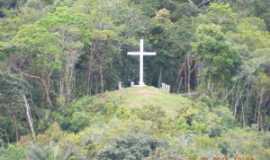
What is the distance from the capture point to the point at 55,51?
42.4m

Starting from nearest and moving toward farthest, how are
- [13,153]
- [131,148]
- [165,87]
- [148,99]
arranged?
[131,148], [13,153], [148,99], [165,87]

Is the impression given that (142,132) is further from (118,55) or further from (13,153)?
(118,55)

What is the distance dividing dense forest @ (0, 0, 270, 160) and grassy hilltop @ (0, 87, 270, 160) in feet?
0.17

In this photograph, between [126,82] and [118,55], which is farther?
[126,82]

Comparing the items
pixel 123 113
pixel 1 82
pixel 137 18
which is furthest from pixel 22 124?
pixel 137 18

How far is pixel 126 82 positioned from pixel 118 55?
2421mm

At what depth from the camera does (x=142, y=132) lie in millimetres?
37594

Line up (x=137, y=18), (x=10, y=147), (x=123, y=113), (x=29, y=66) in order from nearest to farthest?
(x=10, y=147) → (x=123, y=113) → (x=29, y=66) → (x=137, y=18)

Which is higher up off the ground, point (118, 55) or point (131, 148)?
point (118, 55)

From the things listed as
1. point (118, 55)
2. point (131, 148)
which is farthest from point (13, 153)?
point (118, 55)

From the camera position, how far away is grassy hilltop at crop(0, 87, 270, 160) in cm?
3638

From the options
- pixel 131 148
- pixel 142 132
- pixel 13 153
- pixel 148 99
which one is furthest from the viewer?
pixel 148 99

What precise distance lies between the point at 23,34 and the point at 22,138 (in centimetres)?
512

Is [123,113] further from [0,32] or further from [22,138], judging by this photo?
[0,32]
